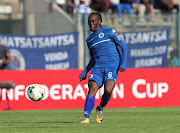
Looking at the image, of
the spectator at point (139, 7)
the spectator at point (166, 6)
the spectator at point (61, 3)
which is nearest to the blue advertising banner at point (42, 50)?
the spectator at point (61, 3)

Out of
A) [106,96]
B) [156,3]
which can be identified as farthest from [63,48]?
[106,96]

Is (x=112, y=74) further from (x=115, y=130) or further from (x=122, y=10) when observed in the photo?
(x=122, y=10)

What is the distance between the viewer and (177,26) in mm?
20203

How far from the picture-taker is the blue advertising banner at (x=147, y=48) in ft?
65.2

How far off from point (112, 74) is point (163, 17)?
393 inches

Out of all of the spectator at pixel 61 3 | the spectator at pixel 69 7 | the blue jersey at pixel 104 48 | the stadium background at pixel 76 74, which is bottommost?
the stadium background at pixel 76 74

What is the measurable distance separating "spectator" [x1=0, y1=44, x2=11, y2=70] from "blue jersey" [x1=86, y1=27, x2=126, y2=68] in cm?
836

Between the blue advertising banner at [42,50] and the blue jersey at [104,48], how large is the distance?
8.79 m

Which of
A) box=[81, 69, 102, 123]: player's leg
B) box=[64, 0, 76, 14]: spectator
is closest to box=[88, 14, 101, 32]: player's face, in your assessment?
box=[81, 69, 102, 123]: player's leg

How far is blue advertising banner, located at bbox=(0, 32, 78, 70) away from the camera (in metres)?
19.4

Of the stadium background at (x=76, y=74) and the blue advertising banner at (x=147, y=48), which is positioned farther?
the blue advertising banner at (x=147, y=48)

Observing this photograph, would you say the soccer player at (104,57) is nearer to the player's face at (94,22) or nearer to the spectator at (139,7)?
the player's face at (94,22)

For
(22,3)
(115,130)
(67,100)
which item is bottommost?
(67,100)

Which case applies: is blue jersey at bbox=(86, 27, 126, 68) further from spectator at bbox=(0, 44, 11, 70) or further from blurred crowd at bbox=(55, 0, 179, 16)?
blurred crowd at bbox=(55, 0, 179, 16)
